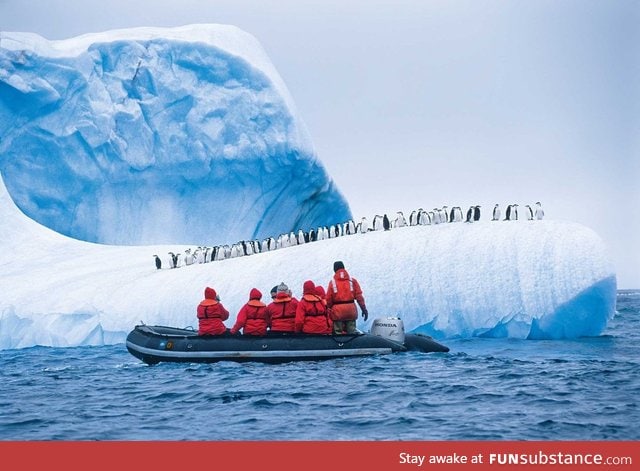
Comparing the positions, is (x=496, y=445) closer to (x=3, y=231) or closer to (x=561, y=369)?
(x=561, y=369)

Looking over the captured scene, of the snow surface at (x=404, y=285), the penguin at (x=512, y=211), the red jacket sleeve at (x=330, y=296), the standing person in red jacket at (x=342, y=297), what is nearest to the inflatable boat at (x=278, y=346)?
the standing person in red jacket at (x=342, y=297)

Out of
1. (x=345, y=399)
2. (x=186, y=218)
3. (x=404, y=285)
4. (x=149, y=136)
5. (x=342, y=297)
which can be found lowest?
(x=345, y=399)

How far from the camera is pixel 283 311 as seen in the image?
8.88 meters

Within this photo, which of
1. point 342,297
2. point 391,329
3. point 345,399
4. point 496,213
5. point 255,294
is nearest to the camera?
point 345,399

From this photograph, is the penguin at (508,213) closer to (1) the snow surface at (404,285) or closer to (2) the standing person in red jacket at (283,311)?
(1) the snow surface at (404,285)

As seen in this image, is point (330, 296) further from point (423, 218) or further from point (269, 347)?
point (423, 218)

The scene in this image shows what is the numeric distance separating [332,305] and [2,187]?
9.44 m

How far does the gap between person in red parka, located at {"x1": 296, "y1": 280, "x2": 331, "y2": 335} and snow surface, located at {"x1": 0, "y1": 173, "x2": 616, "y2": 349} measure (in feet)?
9.14

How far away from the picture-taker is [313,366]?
8422 millimetres

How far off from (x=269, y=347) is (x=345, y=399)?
2034 millimetres

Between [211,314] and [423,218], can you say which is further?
[423,218]

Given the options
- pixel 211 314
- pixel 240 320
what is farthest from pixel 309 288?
pixel 211 314

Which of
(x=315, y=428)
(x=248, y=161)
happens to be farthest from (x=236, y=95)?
(x=315, y=428)

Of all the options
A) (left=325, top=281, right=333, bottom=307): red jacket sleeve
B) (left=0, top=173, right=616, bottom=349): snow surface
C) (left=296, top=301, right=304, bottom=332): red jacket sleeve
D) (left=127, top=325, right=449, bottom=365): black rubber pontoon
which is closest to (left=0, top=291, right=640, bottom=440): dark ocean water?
(left=127, top=325, right=449, bottom=365): black rubber pontoon
